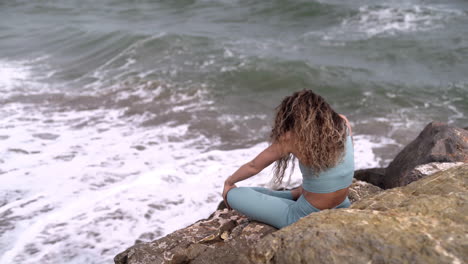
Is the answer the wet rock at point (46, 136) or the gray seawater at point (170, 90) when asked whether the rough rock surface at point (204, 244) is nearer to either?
the gray seawater at point (170, 90)

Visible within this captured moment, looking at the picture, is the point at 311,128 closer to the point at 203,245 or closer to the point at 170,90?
the point at 203,245

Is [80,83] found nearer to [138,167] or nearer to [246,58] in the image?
[246,58]

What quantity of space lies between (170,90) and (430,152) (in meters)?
6.41

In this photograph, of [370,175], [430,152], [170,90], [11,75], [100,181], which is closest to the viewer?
[430,152]

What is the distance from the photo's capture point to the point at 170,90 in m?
9.43

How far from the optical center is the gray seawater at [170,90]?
5027 millimetres

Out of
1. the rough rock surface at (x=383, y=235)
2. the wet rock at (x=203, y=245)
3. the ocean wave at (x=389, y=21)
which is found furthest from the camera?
the ocean wave at (x=389, y=21)

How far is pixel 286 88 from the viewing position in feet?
32.4

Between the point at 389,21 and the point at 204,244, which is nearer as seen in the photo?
the point at 204,244

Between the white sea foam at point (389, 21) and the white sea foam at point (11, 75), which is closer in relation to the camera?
the white sea foam at point (11, 75)

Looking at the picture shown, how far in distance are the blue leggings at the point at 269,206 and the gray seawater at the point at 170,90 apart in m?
1.68

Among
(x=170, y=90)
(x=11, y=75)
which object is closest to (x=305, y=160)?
(x=170, y=90)

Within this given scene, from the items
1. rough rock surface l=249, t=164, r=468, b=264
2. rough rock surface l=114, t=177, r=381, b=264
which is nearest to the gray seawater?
rough rock surface l=114, t=177, r=381, b=264

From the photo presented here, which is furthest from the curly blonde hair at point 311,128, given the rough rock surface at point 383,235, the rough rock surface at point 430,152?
the rough rock surface at point 430,152
